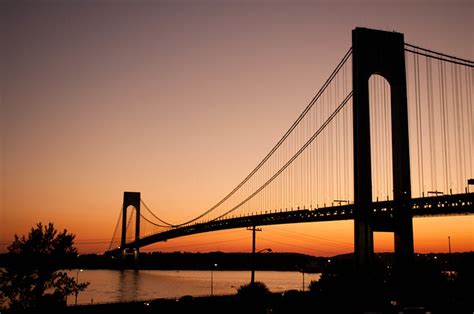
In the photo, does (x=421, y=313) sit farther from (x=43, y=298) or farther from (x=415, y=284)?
(x=43, y=298)

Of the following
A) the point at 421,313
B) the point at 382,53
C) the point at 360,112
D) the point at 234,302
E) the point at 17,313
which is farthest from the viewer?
the point at 234,302

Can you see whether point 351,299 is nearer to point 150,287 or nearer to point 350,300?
point 350,300

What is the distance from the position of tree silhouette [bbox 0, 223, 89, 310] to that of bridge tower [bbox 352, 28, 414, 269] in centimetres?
1484

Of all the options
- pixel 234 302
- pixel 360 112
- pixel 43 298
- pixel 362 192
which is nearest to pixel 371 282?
pixel 362 192

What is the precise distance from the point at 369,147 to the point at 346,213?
14.3 m

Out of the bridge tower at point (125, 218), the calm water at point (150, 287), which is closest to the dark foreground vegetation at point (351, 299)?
the calm water at point (150, 287)

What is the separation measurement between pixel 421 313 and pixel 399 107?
17.1 meters

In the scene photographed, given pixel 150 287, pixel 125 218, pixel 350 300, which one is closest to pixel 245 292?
pixel 350 300

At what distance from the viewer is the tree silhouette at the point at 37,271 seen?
2989 centimetres

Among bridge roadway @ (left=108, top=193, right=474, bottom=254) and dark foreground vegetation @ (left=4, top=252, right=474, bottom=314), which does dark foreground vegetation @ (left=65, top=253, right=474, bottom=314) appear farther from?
bridge roadway @ (left=108, top=193, right=474, bottom=254)

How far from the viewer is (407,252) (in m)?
28.7

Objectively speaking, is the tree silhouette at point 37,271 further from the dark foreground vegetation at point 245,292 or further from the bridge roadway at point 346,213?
the bridge roadway at point 346,213

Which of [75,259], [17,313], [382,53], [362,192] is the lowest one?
[17,313]

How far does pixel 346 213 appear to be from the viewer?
1683 inches
